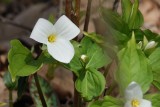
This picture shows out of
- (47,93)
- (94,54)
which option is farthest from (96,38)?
(47,93)

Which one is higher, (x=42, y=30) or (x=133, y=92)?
(x=42, y=30)

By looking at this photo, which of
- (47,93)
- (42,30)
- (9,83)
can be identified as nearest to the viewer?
(42,30)

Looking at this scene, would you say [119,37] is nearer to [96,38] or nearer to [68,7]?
[96,38]

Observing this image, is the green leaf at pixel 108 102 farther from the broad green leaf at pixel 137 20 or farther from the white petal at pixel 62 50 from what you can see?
the broad green leaf at pixel 137 20

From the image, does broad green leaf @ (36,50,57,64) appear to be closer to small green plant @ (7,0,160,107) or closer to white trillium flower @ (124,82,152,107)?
small green plant @ (7,0,160,107)

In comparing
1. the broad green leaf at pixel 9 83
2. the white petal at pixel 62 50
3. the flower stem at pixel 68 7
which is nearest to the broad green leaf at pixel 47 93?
the broad green leaf at pixel 9 83

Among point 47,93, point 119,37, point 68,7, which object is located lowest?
point 47,93
